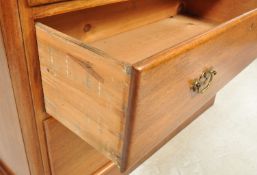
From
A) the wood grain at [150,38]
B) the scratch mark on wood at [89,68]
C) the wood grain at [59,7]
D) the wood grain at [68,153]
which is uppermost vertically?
the wood grain at [59,7]

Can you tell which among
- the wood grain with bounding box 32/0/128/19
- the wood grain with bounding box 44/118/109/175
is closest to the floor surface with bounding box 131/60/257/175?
the wood grain with bounding box 44/118/109/175

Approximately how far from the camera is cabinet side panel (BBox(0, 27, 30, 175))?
1.75ft

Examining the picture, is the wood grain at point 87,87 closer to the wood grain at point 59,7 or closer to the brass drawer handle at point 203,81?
the wood grain at point 59,7

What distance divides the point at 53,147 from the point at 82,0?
13.4 inches

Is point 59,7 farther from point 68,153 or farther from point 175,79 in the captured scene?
point 68,153

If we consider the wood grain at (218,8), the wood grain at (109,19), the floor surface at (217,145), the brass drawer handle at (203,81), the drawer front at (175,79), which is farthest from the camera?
the floor surface at (217,145)

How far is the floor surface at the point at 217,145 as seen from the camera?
99cm

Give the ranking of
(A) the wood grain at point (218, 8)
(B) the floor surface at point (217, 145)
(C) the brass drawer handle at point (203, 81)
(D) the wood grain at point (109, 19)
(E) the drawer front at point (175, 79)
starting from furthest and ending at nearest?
(B) the floor surface at point (217, 145), (A) the wood grain at point (218, 8), (D) the wood grain at point (109, 19), (C) the brass drawer handle at point (203, 81), (E) the drawer front at point (175, 79)

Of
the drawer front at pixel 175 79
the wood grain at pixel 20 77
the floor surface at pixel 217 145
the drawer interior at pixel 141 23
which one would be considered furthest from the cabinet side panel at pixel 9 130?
the floor surface at pixel 217 145

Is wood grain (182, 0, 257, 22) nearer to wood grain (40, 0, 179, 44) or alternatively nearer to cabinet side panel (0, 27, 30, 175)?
wood grain (40, 0, 179, 44)

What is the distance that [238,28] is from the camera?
52 cm

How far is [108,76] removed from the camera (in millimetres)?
362

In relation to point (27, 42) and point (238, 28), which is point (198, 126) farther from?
point (27, 42)

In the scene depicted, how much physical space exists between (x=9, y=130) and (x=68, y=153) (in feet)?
0.50
